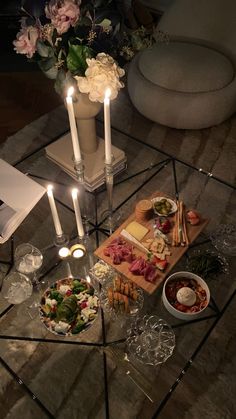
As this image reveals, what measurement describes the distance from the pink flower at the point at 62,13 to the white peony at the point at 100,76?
0.55 feet

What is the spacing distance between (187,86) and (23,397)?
6.83ft

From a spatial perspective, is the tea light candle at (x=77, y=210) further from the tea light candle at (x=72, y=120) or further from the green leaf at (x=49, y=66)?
the green leaf at (x=49, y=66)

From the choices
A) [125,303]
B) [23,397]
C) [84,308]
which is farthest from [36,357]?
[125,303]

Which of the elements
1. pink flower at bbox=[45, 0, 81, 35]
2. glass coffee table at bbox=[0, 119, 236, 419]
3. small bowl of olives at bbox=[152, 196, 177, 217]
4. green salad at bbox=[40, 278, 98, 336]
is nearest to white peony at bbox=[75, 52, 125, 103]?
pink flower at bbox=[45, 0, 81, 35]

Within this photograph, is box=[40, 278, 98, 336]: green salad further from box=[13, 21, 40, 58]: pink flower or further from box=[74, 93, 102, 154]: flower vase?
box=[13, 21, 40, 58]: pink flower

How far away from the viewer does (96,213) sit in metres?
1.90

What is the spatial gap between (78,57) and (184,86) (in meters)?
1.16

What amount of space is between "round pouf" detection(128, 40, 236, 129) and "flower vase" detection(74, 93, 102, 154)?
653 mm

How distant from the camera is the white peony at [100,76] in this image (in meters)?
1.40

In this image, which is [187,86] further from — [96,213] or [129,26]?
[129,26]

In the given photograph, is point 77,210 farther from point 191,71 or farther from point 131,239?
point 191,71

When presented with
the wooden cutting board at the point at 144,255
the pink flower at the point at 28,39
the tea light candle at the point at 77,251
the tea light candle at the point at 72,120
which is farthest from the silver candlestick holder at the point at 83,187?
the pink flower at the point at 28,39

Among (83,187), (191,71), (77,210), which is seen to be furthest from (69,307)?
(191,71)

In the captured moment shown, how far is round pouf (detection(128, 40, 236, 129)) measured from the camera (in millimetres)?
2416
